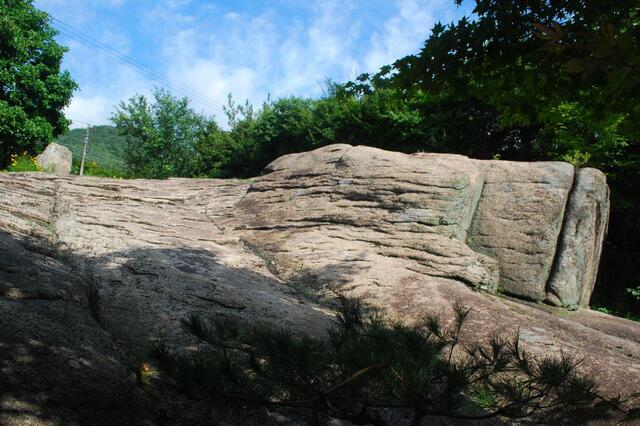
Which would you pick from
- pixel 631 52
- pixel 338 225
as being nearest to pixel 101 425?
pixel 631 52

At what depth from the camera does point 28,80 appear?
19.0 meters

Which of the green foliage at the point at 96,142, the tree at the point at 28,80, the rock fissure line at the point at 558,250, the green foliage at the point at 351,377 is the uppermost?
the green foliage at the point at 96,142

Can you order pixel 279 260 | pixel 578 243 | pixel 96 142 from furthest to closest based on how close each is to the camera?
pixel 96 142
pixel 578 243
pixel 279 260

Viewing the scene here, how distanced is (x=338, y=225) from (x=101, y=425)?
21.0 ft

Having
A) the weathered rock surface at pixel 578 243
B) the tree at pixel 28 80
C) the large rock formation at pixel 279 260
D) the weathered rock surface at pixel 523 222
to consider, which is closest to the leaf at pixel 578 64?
the large rock formation at pixel 279 260

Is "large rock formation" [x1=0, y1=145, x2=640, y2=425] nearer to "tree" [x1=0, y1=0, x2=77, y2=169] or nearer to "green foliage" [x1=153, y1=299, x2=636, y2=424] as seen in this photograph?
"green foliage" [x1=153, y1=299, x2=636, y2=424]

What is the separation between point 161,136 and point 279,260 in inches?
816

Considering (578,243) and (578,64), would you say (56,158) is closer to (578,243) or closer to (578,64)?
(578,243)

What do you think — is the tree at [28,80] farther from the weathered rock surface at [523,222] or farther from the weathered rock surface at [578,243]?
the weathered rock surface at [578,243]

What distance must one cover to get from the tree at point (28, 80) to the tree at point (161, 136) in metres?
5.53

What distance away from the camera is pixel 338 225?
857 cm

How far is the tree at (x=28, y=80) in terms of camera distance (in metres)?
18.4

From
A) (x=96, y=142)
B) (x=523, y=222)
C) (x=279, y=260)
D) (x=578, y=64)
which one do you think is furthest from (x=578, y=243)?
(x=96, y=142)

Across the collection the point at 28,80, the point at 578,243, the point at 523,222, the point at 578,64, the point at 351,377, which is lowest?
the point at 351,377
